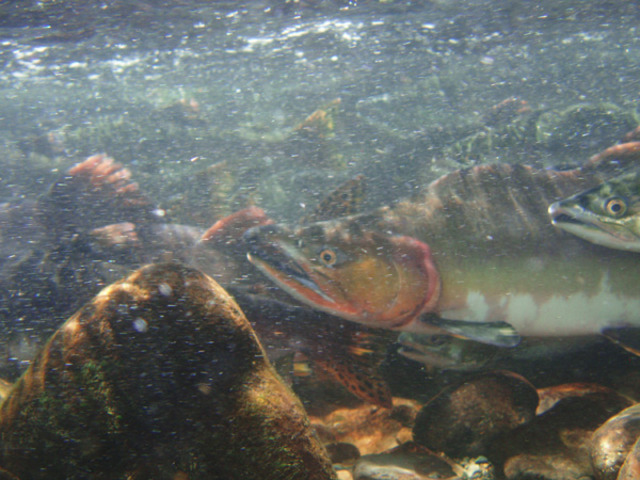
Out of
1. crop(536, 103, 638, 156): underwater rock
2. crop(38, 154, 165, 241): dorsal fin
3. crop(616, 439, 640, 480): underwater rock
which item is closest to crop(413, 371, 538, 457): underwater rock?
crop(616, 439, 640, 480): underwater rock

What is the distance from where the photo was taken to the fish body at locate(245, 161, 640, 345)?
9.99ft

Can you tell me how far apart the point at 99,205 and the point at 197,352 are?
5.71 m

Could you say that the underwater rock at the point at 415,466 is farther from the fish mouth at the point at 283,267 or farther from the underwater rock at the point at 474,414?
the fish mouth at the point at 283,267

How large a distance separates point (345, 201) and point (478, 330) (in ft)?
6.74

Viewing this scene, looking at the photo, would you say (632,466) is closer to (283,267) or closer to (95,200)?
(283,267)

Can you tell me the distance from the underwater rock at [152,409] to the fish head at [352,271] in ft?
4.07

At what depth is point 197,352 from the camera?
1713 mm

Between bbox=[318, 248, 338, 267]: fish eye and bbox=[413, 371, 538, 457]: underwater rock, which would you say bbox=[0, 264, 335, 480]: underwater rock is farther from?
bbox=[318, 248, 338, 267]: fish eye


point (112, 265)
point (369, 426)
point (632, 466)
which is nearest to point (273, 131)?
point (112, 265)

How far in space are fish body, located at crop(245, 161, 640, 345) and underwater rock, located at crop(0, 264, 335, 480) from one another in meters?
1.30

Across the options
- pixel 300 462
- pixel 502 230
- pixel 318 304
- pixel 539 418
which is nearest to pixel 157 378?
pixel 300 462

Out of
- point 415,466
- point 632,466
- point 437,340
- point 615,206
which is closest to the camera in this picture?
point 632,466

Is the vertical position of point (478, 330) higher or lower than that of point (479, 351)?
higher

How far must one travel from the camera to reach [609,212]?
2826mm
